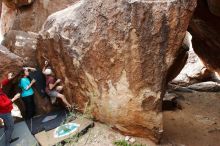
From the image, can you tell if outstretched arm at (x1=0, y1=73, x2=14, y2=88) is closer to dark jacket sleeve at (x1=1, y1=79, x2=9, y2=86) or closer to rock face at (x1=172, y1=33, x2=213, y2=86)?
dark jacket sleeve at (x1=1, y1=79, x2=9, y2=86)

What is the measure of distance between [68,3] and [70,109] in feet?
19.1

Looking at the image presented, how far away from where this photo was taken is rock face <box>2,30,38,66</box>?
9.81 metres

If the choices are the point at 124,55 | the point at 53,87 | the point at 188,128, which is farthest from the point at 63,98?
the point at 188,128

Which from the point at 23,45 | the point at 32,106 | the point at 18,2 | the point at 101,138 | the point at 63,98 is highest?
the point at 18,2

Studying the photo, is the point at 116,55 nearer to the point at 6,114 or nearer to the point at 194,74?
the point at 6,114

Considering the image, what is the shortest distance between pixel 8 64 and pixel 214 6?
641 centimetres

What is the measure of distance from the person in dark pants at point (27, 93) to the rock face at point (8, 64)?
0.71 ft

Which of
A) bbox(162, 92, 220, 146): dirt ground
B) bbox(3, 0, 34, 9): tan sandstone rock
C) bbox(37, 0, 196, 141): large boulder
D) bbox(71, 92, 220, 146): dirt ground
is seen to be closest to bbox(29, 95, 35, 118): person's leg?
bbox(37, 0, 196, 141): large boulder

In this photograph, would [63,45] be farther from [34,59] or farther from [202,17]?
[202,17]

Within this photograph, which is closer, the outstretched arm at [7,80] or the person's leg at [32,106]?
the outstretched arm at [7,80]

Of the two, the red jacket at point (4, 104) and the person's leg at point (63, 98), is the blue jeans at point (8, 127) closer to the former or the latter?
the red jacket at point (4, 104)

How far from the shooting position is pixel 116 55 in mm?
7973

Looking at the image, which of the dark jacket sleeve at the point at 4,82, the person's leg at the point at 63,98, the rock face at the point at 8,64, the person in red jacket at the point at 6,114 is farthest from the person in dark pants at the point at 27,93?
the person in red jacket at the point at 6,114

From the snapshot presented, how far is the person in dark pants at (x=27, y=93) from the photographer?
877 centimetres
